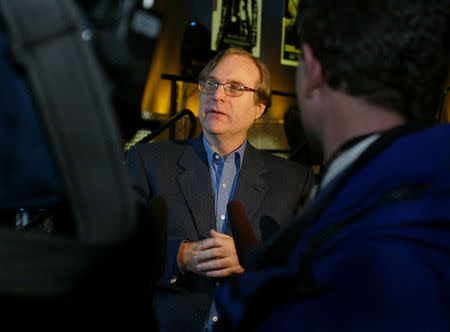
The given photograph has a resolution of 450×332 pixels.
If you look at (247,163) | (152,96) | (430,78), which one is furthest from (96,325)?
(152,96)

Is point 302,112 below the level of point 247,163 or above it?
above

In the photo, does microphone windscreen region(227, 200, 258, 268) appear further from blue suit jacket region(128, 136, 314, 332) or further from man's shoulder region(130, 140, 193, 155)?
man's shoulder region(130, 140, 193, 155)

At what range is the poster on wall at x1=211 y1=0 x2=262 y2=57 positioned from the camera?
232 inches

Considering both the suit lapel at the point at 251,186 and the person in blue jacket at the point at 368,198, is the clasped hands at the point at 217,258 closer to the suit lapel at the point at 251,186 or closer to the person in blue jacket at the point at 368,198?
the suit lapel at the point at 251,186

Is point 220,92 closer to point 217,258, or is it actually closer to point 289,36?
point 217,258

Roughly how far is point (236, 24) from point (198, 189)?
192 inches

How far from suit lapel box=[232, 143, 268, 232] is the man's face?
17 centimetres

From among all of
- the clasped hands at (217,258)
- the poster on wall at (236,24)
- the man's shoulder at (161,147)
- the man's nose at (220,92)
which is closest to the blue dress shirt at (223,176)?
the man's shoulder at (161,147)

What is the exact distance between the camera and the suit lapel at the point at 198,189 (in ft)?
5.83

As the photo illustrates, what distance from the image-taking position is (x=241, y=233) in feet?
3.40

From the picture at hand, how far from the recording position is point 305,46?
815mm

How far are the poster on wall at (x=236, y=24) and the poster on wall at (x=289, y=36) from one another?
595 mm

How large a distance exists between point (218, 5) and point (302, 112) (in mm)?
5547

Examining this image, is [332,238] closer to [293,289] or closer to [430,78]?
[293,289]
